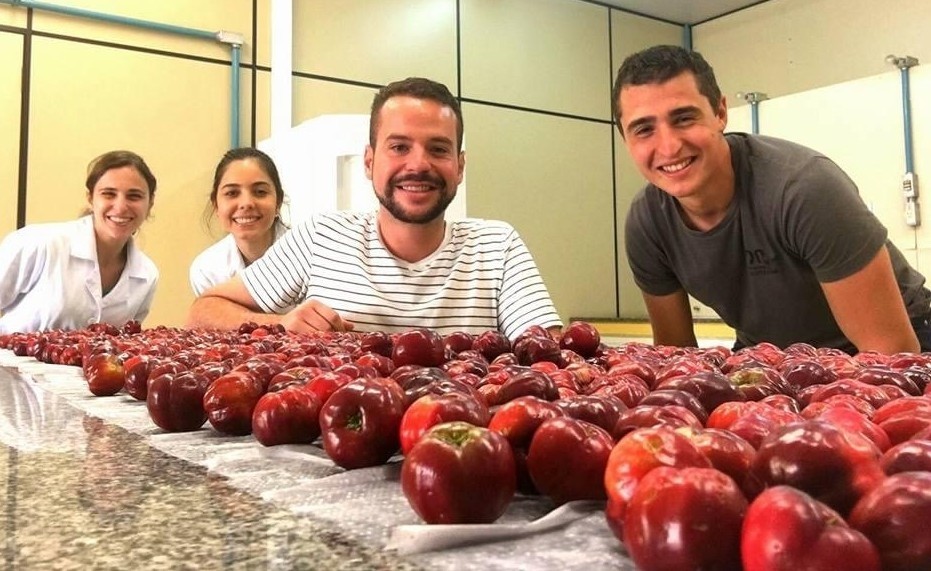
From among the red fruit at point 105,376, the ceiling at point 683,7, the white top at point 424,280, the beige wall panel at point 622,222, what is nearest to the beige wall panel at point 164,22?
the white top at point 424,280

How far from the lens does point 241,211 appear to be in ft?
9.41

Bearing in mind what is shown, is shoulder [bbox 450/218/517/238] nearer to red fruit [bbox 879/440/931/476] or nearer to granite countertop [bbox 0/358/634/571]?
granite countertop [bbox 0/358/634/571]

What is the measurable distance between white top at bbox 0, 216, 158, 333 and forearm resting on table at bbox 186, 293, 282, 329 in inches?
33.9

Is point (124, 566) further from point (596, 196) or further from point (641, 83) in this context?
point (596, 196)

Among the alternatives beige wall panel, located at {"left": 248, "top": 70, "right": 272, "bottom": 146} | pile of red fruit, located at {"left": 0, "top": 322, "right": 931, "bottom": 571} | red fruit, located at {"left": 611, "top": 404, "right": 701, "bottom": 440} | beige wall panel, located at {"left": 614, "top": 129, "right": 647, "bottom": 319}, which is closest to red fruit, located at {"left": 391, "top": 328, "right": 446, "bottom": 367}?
pile of red fruit, located at {"left": 0, "top": 322, "right": 931, "bottom": 571}

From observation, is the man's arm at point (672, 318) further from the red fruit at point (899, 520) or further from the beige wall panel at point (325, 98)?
the beige wall panel at point (325, 98)

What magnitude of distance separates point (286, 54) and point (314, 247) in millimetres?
2324

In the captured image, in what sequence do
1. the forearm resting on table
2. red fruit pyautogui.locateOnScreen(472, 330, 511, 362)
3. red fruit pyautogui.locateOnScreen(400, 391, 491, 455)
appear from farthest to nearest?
the forearm resting on table
red fruit pyautogui.locateOnScreen(472, 330, 511, 362)
red fruit pyautogui.locateOnScreen(400, 391, 491, 455)

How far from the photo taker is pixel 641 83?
1.82 meters

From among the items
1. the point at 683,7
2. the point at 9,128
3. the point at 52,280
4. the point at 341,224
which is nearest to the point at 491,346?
the point at 341,224

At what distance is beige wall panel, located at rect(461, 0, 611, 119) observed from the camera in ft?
15.9

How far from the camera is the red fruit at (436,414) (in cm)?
55

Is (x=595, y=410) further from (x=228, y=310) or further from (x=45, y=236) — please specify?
(x=45, y=236)

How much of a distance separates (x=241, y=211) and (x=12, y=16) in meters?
1.59
